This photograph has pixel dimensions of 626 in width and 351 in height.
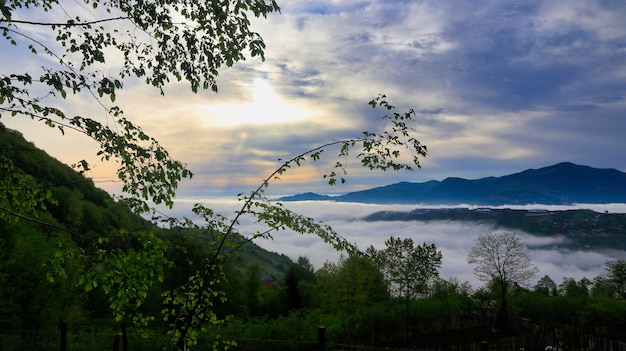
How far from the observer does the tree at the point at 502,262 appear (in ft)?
146

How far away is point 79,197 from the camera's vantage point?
214 feet

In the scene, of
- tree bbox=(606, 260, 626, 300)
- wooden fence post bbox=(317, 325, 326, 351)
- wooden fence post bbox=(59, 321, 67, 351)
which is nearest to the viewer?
wooden fence post bbox=(317, 325, 326, 351)

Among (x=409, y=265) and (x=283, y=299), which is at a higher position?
(x=409, y=265)

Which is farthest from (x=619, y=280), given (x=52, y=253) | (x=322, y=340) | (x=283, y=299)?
(x=52, y=253)

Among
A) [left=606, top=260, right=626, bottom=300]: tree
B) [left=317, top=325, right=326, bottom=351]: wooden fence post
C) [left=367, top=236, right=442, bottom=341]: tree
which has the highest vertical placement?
[left=317, top=325, right=326, bottom=351]: wooden fence post

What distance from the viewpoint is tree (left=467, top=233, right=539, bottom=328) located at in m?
44.6

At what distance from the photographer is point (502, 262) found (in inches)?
1800

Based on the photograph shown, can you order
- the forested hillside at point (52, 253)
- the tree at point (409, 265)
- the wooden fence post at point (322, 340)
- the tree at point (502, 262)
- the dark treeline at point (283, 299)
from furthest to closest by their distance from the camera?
the tree at point (502, 262) → the tree at point (409, 265) → the dark treeline at point (283, 299) → the wooden fence post at point (322, 340) → the forested hillside at point (52, 253)

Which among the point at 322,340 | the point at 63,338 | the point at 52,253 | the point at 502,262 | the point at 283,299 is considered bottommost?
the point at 283,299

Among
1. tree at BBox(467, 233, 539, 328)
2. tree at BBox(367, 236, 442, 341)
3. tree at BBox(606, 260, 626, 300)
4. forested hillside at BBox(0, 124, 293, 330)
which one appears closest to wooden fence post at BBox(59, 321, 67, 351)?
forested hillside at BBox(0, 124, 293, 330)

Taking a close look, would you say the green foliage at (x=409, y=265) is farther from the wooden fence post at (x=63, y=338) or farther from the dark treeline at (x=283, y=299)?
the wooden fence post at (x=63, y=338)

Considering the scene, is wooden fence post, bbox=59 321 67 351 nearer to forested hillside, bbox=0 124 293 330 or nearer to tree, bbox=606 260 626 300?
forested hillside, bbox=0 124 293 330

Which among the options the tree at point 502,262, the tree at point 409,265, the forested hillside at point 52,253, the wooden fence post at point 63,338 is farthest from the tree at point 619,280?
the wooden fence post at point 63,338

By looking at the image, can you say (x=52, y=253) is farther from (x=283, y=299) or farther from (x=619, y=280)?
(x=619, y=280)
